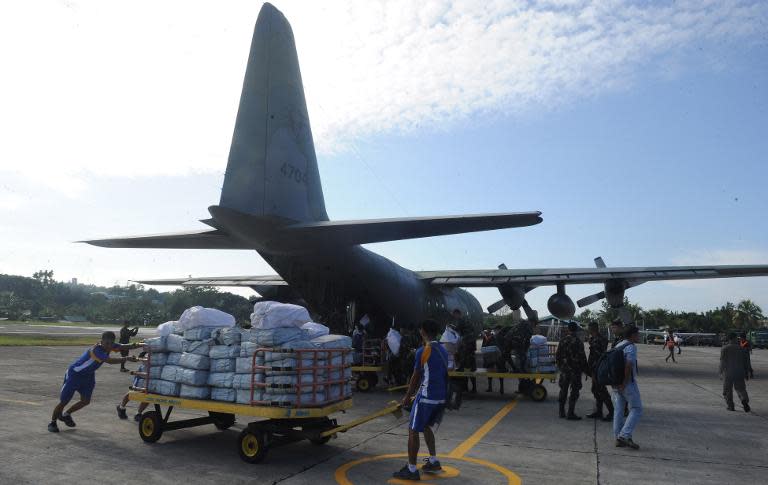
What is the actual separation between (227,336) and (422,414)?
3143 millimetres

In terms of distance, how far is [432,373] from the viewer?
6.43 m

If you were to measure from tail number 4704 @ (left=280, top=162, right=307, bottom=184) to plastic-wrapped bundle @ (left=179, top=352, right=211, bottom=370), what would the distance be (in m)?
5.79

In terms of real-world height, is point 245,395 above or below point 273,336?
below

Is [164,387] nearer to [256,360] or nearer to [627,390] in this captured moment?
[256,360]

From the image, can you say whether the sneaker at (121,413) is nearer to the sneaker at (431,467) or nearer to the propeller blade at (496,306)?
the sneaker at (431,467)

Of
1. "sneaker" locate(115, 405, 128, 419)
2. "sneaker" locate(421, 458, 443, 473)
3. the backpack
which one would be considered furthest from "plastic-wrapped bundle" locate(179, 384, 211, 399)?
the backpack

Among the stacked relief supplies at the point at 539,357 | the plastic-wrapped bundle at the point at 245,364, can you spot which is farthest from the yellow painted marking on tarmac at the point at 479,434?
the plastic-wrapped bundle at the point at 245,364

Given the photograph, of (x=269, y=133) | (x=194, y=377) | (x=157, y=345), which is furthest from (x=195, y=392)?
(x=269, y=133)

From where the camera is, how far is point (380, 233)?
1116 cm

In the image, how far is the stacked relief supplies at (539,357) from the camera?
44.2ft

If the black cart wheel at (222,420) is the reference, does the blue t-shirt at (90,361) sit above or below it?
above

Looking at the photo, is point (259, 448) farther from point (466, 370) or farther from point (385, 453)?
point (466, 370)

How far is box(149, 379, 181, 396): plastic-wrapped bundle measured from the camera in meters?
7.72

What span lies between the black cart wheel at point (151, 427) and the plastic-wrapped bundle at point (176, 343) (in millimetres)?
1018
